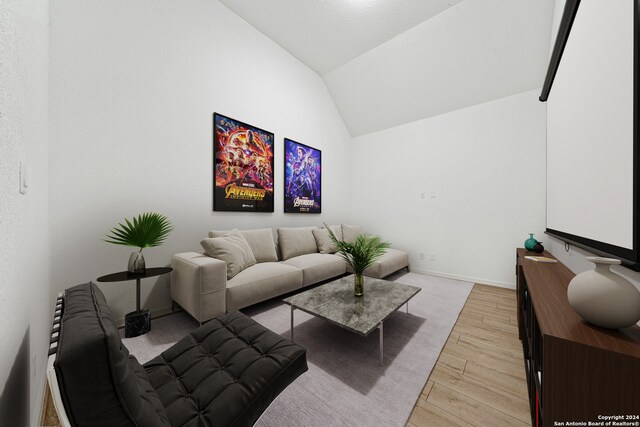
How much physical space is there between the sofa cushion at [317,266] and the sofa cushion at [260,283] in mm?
140

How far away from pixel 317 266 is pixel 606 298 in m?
2.49

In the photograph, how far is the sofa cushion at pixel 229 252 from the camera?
7.66 ft

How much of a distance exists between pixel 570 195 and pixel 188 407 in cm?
271

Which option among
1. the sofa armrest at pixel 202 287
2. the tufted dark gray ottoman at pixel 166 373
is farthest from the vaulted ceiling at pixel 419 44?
the tufted dark gray ottoman at pixel 166 373

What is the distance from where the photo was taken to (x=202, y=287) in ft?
6.41

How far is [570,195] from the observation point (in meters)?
1.73

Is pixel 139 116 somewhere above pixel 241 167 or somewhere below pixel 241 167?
above

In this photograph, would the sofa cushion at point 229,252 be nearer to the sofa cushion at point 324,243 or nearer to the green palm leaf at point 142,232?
the green palm leaf at point 142,232

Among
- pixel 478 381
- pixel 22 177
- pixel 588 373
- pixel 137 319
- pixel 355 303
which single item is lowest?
pixel 478 381

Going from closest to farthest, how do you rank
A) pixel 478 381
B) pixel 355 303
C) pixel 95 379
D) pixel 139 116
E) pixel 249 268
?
pixel 95 379, pixel 478 381, pixel 355 303, pixel 139 116, pixel 249 268

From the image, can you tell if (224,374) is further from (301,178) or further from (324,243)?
(301,178)

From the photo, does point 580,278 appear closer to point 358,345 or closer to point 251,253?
point 358,345

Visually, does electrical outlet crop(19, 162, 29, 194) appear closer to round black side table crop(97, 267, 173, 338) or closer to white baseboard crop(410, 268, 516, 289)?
round black side table crop(97, 267, 173, 338)

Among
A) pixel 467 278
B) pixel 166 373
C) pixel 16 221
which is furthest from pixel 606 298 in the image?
pixel 467 278
